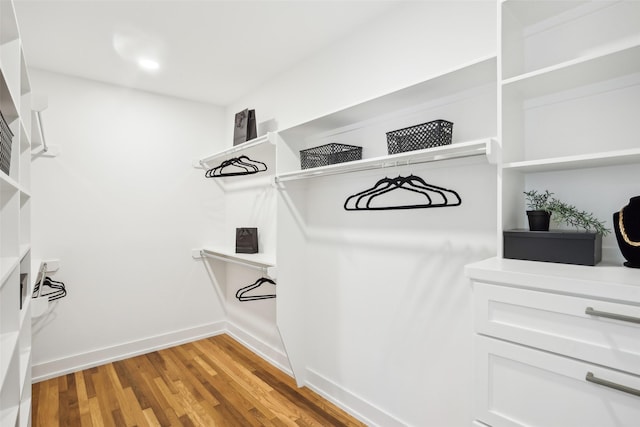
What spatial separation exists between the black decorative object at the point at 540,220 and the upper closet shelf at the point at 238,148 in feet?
5.30

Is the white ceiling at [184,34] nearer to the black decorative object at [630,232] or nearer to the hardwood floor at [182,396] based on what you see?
the black decorative object at [630,232]

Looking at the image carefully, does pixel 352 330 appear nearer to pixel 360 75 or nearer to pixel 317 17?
pixel 360 75

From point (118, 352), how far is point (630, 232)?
3.61 m

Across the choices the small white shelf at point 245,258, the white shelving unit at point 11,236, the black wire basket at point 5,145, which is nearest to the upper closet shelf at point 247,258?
the small white shelf at point 245,258

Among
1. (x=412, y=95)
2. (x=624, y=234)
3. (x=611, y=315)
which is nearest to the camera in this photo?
(x=611, y=315)

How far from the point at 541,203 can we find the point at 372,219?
0.96 m

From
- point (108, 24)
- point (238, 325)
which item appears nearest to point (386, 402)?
point (238, 325)

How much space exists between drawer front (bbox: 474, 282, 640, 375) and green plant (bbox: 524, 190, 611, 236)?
385mm

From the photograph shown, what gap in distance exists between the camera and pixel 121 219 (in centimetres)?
312

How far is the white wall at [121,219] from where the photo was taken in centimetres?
281

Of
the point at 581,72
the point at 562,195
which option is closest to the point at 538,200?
the point at 562,195

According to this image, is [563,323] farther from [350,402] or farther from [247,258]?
[247,258]

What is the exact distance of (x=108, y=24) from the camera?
212 cm

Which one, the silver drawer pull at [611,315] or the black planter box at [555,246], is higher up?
the black planter box at [555,246]
